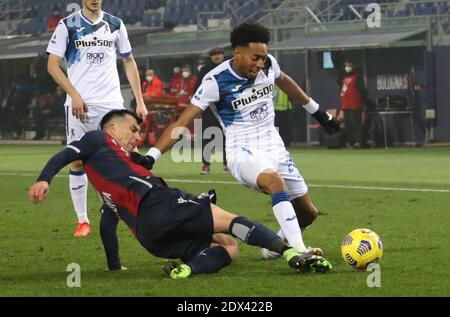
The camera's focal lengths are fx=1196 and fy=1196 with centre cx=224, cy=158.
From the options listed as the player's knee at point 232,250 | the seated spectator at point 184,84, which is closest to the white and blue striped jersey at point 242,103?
the player's knee at point 232,250

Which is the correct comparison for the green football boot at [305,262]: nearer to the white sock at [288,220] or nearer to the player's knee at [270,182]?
the white sock at [288,220]

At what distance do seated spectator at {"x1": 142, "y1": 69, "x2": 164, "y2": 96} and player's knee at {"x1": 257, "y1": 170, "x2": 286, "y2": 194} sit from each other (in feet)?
72.8

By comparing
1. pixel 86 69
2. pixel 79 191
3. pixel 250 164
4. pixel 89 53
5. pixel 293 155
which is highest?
pixel 89 53

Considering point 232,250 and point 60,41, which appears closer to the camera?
point 232,250

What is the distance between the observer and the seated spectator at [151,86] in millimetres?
31500

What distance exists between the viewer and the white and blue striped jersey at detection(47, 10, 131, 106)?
11.9 metres

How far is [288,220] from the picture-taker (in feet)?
29.6

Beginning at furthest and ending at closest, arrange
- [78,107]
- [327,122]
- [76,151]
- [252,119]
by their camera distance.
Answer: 1. [78,107]
2. [327,122]
3. [252,119]
4. [76,151]

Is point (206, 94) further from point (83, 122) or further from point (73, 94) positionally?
point (83, 122)

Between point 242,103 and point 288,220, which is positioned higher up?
point 242,103

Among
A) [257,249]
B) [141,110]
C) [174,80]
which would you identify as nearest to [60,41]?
[141,110]

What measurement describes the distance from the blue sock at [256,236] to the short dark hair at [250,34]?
1577 millimetres

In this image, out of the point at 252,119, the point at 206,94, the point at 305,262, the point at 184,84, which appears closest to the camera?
the point at 305,262

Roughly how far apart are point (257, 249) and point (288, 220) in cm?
146
